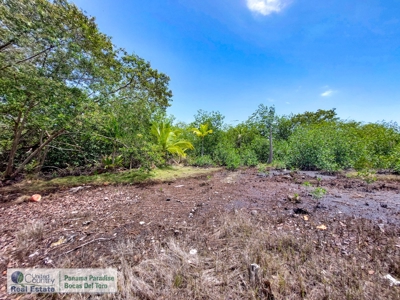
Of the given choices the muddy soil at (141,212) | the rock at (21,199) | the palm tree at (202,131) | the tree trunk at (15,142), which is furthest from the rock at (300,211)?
the palm tree at (202,131)

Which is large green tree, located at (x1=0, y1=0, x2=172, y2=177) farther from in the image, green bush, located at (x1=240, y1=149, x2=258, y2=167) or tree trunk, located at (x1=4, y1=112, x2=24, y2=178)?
green bush, located at (x1=240, y1=149, x2=258, y2=167)

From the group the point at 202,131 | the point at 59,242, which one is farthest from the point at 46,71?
the point at 202,131

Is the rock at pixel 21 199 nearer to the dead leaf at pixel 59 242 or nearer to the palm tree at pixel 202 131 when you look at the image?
the dead leaf at pixel 59 242

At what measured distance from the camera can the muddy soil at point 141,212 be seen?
5.61 feet

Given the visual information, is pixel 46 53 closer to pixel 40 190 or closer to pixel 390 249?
pixel 40 190

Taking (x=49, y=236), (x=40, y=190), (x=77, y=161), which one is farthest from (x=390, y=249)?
(x=77, y=161)

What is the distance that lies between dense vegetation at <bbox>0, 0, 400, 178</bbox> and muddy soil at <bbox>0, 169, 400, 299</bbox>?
6.12ft

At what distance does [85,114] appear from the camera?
386 centimetres

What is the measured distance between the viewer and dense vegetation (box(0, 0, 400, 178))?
3.12m

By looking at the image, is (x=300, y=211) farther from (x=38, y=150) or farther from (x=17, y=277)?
(x=38, y=150)

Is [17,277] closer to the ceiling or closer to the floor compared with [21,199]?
closer to the floor

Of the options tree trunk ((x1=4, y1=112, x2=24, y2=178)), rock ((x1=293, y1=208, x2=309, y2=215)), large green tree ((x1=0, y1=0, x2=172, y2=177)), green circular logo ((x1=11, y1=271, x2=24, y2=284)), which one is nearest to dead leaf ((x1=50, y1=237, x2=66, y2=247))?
green circular logo ((x1=11, y1=271, x2=24, y2=284))

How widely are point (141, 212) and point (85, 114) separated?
3048mm

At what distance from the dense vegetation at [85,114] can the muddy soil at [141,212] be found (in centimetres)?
187
